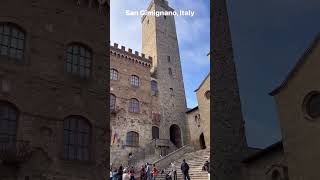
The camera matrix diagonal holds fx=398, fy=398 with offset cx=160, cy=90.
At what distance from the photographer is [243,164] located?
17.3 meters

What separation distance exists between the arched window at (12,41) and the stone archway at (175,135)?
3146cm

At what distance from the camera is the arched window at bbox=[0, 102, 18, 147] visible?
15705mm

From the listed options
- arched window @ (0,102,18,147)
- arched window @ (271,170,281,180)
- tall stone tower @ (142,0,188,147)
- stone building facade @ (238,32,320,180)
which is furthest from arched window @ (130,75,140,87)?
arched window @ (271,170,281,180)

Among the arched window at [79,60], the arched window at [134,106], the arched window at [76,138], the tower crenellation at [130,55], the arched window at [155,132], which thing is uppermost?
the tower crenellation at [130,55]

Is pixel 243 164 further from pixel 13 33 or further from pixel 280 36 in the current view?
pixel 13 33

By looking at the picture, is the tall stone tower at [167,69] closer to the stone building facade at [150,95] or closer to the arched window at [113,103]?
the stone building facade at [150,95]

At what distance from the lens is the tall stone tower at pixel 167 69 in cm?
4669

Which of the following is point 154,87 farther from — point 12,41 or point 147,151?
point 12,41

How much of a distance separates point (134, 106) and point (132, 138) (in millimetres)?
3628

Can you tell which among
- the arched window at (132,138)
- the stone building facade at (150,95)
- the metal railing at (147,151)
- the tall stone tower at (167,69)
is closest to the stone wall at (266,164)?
the stone building facade at (150,95)

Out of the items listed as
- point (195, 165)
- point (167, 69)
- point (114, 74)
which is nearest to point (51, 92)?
point (195, 165)

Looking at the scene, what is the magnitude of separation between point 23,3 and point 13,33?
1.50 metres

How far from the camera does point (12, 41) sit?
17109 mm

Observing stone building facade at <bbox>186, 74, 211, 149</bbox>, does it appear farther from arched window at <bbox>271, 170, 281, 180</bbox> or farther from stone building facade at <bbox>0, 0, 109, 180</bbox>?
arched window at <bbox>271, 170, 281, 180</bbox>
